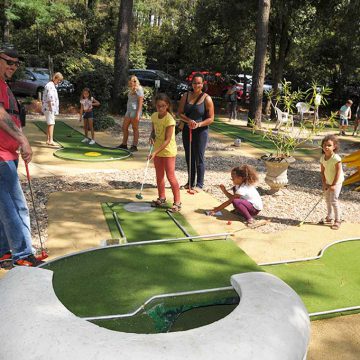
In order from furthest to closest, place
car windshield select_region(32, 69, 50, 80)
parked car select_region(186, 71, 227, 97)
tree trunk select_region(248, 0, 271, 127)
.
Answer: parked car select_region(186, 71, 227, 97) < car windshield select_region(32, 69, 50, 80) < tree trunk select_region(248, 0, 271, 127)

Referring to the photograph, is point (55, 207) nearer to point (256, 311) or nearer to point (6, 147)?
point (6, 147)

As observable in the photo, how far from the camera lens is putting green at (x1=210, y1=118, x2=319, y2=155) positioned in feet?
37.4

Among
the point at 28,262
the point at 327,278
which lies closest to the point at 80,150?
the point at 28,262

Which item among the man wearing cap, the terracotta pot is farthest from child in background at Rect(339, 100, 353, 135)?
the man wearing cap

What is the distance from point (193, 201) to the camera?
254 inches

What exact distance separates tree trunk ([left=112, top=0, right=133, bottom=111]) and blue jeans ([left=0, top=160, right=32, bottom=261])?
1268 cm

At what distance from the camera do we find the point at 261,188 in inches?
294

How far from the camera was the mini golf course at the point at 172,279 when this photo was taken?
344cm

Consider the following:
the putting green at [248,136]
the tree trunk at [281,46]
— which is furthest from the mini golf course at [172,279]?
the tree trunk at [281,46]

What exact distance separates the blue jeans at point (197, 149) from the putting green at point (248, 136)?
4.11 metres

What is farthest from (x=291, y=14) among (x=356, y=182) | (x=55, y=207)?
(x=55, y=207)

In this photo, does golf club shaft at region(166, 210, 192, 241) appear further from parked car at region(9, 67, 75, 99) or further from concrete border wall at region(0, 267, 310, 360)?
parked car at region(9, 67, 75, 99)

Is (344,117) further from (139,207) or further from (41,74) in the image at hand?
(41,74)

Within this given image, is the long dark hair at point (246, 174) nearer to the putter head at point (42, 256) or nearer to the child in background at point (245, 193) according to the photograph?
the child in background at point (245, 193)
